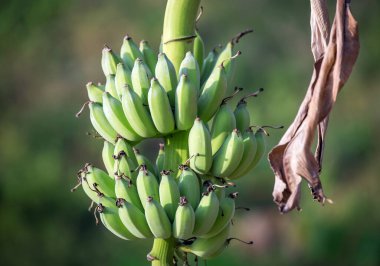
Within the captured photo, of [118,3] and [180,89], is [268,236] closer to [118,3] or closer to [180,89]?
[118,3]

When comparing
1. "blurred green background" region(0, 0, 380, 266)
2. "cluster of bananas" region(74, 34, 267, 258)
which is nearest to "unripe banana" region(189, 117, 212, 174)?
"cluster of bananas" region(74, 34, 267, 258)

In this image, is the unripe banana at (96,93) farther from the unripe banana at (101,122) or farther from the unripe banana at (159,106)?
the unripe banana at (159,106)

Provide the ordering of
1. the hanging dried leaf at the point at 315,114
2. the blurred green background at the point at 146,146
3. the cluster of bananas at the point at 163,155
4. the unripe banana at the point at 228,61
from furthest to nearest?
the blurred green background at the point at 146,146 → the unripe banana at the point at 228,61 → the cluster of bananas at the point at 163,155 → the hanging dried leaf at the point at 315,114

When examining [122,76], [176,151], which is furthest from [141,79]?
[176,151]

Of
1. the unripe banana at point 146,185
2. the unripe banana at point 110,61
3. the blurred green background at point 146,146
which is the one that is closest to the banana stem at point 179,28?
the unripe banana at point 110,61

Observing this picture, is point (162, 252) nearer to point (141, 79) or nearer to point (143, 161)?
point (143, 161)

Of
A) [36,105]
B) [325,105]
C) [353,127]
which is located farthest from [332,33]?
[36,105]

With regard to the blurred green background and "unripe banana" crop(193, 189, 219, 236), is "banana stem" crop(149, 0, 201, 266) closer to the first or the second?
"unripe banana" crop(193, 189, 219, 236)
